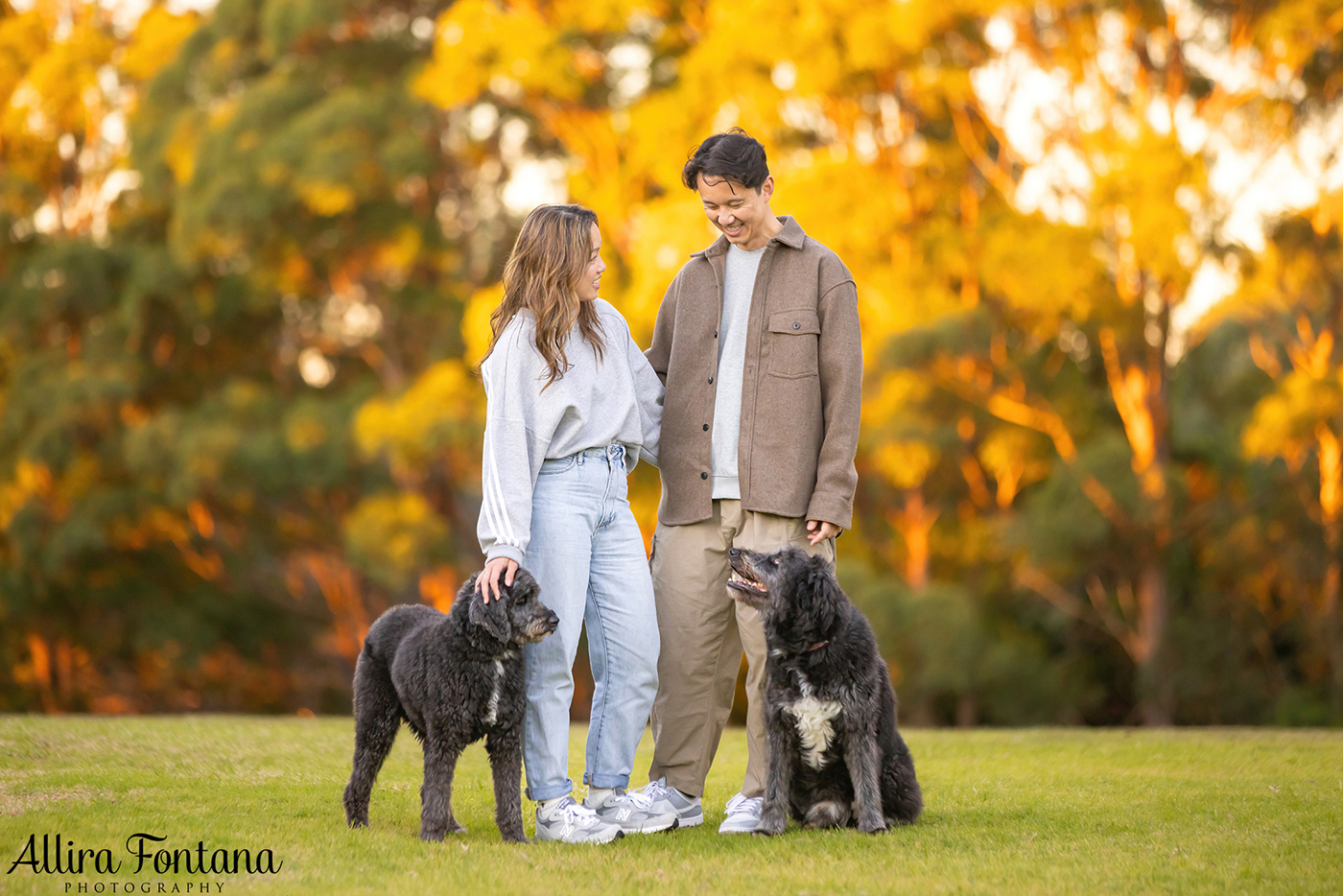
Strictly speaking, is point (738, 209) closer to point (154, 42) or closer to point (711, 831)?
point (711, 831)

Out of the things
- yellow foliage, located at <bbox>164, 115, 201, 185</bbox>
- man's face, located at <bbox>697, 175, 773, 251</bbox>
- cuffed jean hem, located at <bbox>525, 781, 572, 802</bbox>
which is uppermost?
yellow foliage, located at <bbox>164, 115, 201, 185</bbox>

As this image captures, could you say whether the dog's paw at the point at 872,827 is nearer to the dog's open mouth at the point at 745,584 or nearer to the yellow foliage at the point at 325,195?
the dog's open mouth at the point at 745,584

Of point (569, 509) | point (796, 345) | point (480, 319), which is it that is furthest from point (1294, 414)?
point (569, 509)

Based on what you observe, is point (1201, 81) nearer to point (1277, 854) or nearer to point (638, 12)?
point (638, 12)

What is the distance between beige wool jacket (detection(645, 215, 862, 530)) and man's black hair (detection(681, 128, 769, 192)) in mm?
329

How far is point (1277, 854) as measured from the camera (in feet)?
13.8

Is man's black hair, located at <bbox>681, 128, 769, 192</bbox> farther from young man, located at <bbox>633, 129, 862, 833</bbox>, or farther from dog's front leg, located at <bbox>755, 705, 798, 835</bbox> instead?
dog's front leg, located at <bbox>755, 705, 798, 835</bbox>

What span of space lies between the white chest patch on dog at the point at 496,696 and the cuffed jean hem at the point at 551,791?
38cm

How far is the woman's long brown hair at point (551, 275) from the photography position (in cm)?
448

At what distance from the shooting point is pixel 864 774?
4516mm

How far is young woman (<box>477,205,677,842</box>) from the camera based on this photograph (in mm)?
4426

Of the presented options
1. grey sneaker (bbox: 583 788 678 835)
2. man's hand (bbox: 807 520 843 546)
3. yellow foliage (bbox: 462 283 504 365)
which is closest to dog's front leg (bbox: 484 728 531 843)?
grey sneaker (bbox: 583 788 678 835)

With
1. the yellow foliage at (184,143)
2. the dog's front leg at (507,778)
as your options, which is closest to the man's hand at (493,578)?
the dog's front leg at (507,778)

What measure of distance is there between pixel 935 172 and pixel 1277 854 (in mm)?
11521
